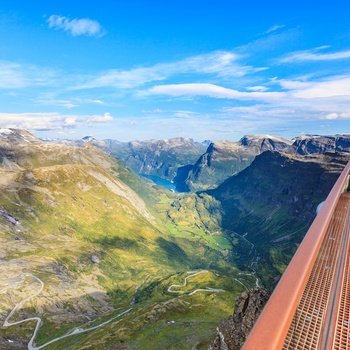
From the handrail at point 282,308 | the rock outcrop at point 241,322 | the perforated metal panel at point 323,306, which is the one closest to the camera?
the handrail at point 282,308

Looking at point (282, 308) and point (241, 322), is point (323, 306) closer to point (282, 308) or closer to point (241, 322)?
point (282, 308)

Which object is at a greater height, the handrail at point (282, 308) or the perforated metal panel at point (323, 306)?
the handrail at point (282, 308)

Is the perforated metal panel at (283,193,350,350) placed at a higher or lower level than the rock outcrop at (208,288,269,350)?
higher

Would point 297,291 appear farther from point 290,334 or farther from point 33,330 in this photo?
point 33,330

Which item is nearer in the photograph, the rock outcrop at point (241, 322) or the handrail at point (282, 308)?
the handrail at point (282, 308)

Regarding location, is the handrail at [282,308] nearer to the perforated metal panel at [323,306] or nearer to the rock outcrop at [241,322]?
the perforated metal panel at [323,306]

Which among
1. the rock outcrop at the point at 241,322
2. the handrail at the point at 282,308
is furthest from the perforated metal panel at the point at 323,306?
the rock outcrop at the point at 241,322

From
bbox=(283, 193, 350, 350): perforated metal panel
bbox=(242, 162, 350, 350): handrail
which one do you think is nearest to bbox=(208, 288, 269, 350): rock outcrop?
bbox=(283, 193, 350, 350): perforated metal panel

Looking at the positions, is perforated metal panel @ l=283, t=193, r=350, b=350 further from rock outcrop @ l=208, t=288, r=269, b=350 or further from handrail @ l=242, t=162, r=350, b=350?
rock outcrop @ l=208, t=288, r=269, b=350
